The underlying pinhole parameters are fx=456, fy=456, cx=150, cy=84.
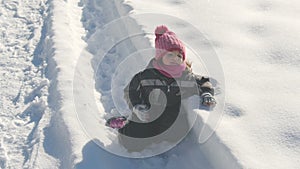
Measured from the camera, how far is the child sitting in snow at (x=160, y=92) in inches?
132

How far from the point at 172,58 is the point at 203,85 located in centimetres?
31

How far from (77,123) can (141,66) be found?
882mm

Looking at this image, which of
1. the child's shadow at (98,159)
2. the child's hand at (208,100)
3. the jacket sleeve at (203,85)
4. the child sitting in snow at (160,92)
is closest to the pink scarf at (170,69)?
the child sitting in snow at (160,92)

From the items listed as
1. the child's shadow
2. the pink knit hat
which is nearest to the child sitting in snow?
the pink knit hat

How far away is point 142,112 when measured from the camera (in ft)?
11.0

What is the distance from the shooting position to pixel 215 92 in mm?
3451

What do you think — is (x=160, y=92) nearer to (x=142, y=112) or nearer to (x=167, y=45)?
(x=142, y=112)

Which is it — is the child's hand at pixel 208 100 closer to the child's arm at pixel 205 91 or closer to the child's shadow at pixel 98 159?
the child's arm at pixel 205 91

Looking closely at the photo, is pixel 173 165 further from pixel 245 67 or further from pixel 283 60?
pixel 283 60

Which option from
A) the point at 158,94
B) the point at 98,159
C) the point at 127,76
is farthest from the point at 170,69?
the point at 127,76

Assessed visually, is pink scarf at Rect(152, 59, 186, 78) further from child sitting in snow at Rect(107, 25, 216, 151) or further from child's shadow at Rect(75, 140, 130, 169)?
child's shadow at Rect(75, 140, 130, 169)

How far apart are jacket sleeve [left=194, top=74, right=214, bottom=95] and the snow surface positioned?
116 millimetres

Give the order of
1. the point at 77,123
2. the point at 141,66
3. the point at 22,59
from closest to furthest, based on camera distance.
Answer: the point at 77,123
the point at 141,66
the point at 22,59

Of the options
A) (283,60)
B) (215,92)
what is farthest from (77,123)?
(283,60)
